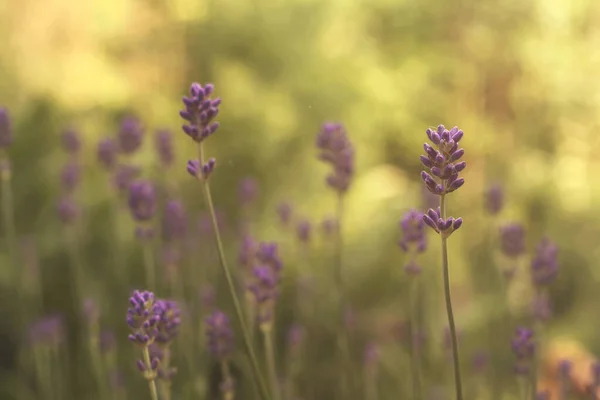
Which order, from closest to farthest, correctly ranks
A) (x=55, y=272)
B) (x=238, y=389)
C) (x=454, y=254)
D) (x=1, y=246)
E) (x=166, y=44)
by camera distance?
(x=238, y=389), (x=55, y=272), (x=1, y=246), (x=454, y=254), (x=166, y=44)

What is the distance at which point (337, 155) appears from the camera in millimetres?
1108

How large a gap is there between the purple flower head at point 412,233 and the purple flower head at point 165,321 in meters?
0.31

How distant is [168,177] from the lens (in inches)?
79.0

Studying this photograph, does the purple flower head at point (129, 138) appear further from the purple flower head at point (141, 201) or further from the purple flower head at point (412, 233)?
the purple flower head at point (412, 233)

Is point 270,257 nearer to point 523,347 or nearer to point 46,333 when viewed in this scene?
point 523,347

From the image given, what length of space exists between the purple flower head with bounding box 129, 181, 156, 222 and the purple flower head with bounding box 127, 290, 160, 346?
1.35 ft

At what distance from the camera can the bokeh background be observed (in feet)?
8.17

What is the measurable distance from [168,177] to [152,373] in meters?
1.27

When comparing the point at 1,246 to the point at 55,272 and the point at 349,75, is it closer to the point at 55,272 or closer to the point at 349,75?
the point at 55,272

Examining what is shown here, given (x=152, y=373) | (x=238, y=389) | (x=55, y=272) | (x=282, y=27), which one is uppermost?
(x=282, y=27)

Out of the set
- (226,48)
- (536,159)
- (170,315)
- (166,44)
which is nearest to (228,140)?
(226,48)

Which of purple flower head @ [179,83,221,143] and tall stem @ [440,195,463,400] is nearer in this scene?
tall stem @ [440,195,463,400]

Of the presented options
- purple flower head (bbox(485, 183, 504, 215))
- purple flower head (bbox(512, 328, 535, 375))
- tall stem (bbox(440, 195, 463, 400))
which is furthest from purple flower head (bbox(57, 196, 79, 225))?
tall stem (bbox(440, 195, 463, 400))

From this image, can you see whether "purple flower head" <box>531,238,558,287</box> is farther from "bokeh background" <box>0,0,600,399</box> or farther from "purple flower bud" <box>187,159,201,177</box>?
"bokeh background" <box>0,0,600,399</box>
